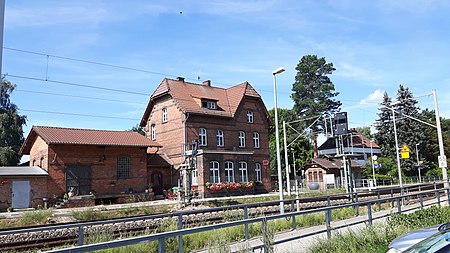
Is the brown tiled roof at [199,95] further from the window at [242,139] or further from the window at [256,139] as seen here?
the window at [256,139]

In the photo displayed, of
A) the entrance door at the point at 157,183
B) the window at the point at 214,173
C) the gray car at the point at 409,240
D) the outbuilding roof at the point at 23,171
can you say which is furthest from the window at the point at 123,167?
the gray car at the point at 409,240

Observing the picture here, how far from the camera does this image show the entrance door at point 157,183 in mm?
37031

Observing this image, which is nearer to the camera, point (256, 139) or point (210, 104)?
point (210, 104)

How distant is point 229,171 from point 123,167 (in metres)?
10.7

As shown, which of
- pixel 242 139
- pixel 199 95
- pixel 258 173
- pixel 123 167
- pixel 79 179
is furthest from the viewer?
pixel 242 139

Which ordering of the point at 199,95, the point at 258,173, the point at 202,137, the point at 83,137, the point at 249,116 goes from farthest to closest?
1. the point at 249,116
2. the point at 258,173
3. the point at 199,95
4. the point at 202,137
5. the point at 83,137

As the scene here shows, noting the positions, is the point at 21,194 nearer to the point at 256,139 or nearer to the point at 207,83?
the point at 207,83

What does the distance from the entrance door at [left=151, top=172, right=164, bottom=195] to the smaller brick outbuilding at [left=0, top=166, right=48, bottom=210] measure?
1048 centimetres

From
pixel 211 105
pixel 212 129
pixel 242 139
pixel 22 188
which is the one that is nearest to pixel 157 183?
pixel 212 129

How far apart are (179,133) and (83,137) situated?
31.3ft

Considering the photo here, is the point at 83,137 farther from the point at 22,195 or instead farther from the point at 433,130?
the point at 433,130

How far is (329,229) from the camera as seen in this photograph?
8875 millimetres

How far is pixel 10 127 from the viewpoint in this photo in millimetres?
47500

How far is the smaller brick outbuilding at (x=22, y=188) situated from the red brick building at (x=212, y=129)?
12495 mm
